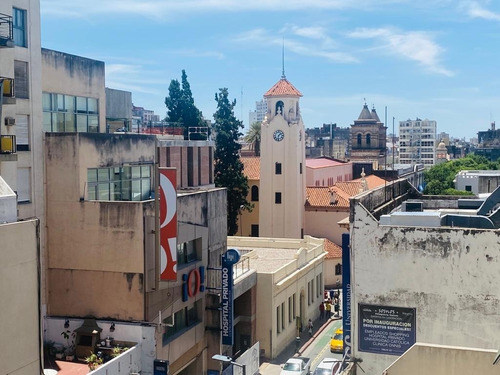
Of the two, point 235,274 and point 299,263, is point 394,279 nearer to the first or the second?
point 235,274

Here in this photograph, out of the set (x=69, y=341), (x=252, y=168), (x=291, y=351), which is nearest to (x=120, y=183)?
(x=69, y=341)

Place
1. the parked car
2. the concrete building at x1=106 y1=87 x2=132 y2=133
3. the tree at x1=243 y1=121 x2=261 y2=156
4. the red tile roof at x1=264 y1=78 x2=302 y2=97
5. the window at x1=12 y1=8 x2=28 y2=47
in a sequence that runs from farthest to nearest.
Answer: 1. the tree at x1=243 y1=121 x2=261 y2=156
2. the red tile roof at x1=264 y1=78 x2=302 y2=97
3. the concrete building at x1=106 y1=87 x2=132 y2=133
4. the parked car
5. the window at x1=12 y1=8 x2=28 y2=47

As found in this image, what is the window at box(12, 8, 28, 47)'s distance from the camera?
25.4 meters

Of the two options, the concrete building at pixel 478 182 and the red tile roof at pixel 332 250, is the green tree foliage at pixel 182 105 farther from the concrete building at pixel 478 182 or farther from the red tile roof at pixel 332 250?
the concrete building at pixel 478 182

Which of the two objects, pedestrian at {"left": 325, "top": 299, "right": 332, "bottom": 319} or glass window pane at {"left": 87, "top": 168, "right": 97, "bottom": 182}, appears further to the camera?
pedestrian at {"left": 325, "top": 299, "right": 332, "bottom": 319}

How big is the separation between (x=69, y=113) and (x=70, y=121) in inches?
14.5

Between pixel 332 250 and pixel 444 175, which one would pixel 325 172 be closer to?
pixel 444 175

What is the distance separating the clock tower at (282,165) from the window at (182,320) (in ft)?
111

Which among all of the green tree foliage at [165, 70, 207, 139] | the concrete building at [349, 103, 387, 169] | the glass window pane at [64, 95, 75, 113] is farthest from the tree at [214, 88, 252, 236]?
the concrete building at [349, 103, 387, 169]

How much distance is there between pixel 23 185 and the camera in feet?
84.5

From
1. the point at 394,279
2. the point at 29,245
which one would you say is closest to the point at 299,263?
the point at 394,279

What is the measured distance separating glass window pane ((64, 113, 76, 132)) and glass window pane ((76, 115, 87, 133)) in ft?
0.75

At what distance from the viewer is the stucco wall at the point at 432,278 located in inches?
824

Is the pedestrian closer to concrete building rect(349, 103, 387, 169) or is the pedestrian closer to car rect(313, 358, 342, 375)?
car rect(313, 358, 342, 375)
